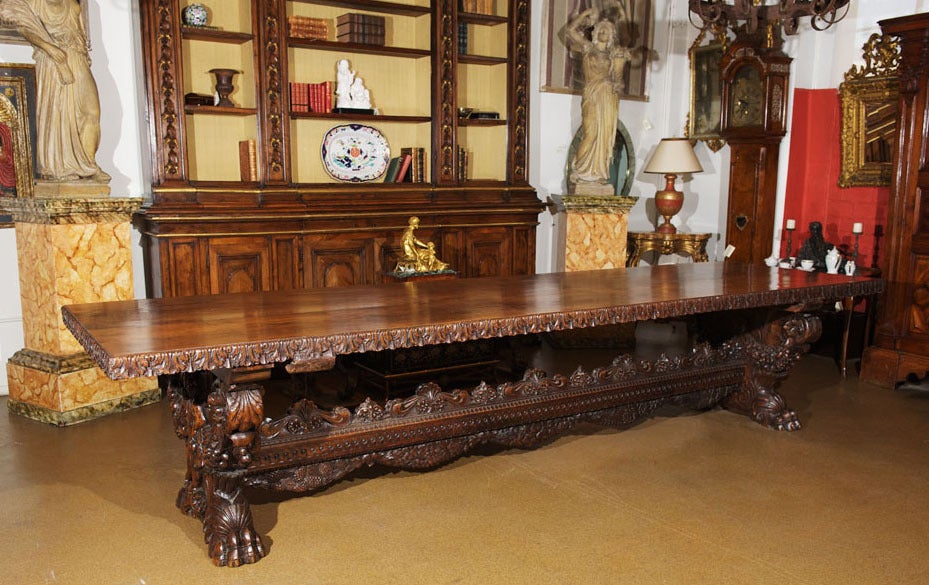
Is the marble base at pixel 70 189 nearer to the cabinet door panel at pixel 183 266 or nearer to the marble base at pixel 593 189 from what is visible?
the cabinet door panel at pixel 183 266

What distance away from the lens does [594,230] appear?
20.6ft

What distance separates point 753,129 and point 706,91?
73 cm

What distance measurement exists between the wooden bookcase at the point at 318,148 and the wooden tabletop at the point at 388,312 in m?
1.68

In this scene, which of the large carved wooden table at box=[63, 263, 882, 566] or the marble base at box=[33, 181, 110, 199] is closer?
the large carved wooden table at box=[63, 263, 882, 566]

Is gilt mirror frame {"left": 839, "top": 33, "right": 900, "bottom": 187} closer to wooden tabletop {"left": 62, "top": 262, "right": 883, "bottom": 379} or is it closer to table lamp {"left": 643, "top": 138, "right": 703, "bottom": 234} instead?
table lamp {"left": 643, "top": 138, "right": 703, "bottom": 234}

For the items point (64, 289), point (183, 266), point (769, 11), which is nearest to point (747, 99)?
point (769, 11)

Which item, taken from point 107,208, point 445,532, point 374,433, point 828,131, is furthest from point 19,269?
point 828,131

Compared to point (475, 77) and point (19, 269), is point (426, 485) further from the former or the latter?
point (475, 77)

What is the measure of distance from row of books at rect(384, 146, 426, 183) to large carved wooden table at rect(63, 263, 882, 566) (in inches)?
79.7

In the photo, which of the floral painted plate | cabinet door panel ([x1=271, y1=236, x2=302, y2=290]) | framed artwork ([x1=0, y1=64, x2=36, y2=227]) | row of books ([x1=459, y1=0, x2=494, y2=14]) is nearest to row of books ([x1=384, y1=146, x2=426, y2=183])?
the floral painted plate

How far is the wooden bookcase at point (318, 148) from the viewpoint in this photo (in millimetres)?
4949

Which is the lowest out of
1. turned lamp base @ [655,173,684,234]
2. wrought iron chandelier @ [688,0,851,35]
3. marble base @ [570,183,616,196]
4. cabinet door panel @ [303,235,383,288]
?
cabinet door panel @ [303,235,383,288]

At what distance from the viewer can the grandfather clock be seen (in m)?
6.22

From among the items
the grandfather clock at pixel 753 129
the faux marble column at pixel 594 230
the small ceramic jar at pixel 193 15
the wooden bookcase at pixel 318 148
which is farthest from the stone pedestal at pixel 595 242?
the small ceramic jar at pixel 193 15
